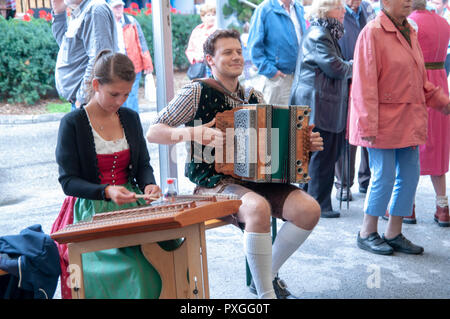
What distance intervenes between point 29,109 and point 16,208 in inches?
36.5

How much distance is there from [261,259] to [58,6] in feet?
7.28

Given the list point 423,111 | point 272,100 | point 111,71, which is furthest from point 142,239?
point 272,100

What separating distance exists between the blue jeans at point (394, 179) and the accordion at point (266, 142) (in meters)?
0.92

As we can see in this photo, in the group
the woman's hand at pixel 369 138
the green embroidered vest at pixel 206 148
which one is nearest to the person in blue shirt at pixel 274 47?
the woman's hand at pixel 369 138

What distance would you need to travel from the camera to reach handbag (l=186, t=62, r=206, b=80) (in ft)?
14.6

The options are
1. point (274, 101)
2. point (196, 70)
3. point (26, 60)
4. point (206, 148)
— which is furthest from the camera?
point (196, 70)

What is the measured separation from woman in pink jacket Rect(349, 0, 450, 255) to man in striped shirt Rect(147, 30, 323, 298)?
0.76 metres

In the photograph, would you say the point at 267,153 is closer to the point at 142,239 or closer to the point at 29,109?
the point at 142,239

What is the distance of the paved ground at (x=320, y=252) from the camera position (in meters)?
2.80

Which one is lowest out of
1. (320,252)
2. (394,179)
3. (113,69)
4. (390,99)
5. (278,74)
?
(320,252)

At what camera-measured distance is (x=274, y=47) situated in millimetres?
4234

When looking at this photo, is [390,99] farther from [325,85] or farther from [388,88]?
[325,85]

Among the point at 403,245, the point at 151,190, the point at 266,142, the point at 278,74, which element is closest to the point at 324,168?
the point at 278,74

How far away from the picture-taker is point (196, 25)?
181 inches
